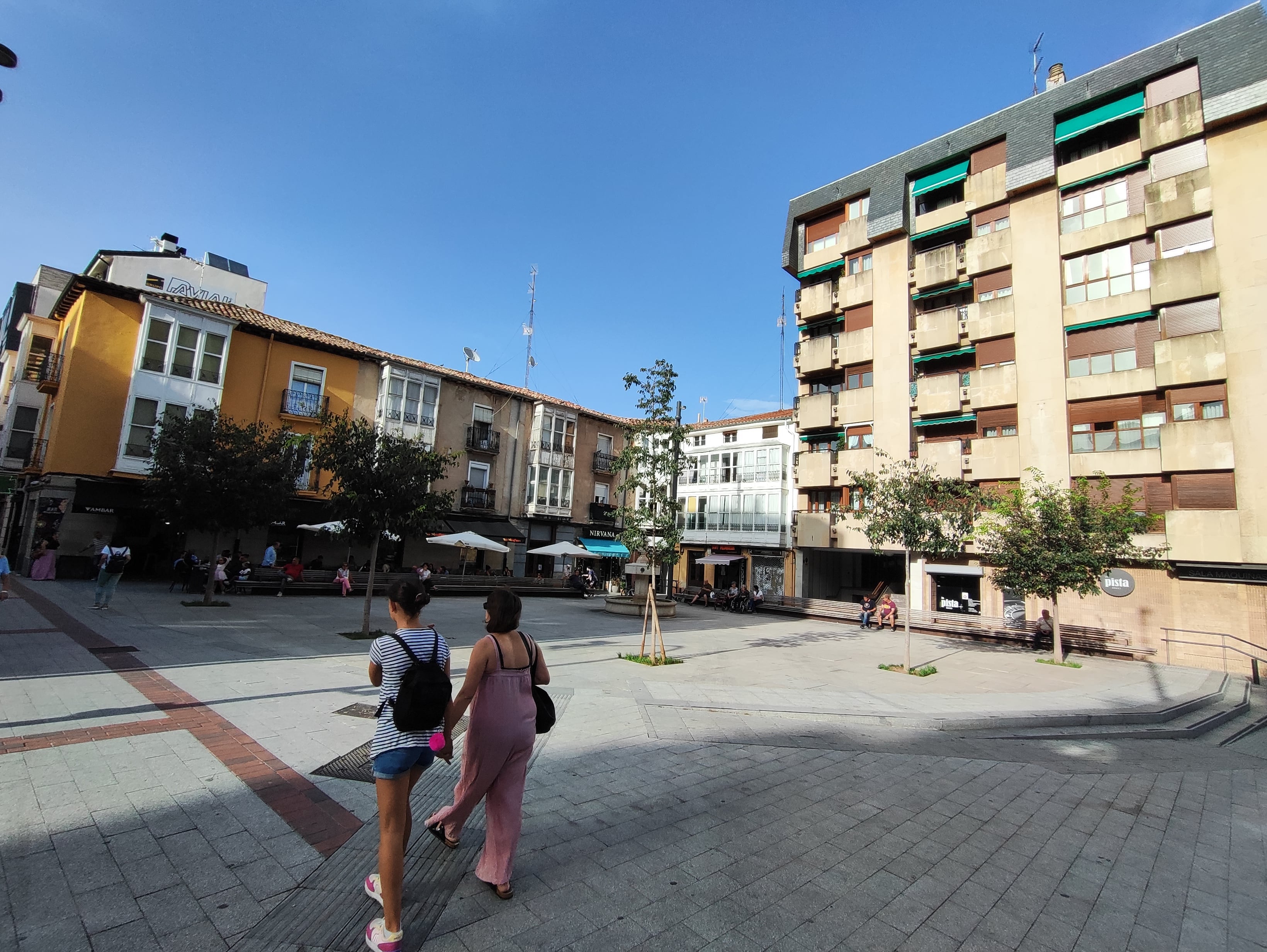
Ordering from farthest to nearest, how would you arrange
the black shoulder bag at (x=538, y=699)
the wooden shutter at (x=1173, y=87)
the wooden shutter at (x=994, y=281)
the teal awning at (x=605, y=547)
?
the teal awning at (x=605, y=547) → the wooden shutter at (x=994, y=281) → the wooden shutter at (x=1173, y=87) → the black shoulder bag at (x=538, y=699)

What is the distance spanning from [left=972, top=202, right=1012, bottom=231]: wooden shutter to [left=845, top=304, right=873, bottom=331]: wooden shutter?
5353mm

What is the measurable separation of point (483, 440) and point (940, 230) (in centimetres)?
2447

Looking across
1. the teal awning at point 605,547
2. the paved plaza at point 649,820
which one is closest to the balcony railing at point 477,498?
the teal awning at point 605,547

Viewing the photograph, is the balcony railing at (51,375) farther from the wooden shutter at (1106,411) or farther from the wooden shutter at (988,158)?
the wooden shutter at (988,158)

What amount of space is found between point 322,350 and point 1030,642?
3035 centimetres

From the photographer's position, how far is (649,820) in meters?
4.55

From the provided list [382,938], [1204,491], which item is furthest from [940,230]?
[382,938]

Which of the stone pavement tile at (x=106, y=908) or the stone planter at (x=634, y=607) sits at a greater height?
the stone pavement tile at (x=106, y=908)

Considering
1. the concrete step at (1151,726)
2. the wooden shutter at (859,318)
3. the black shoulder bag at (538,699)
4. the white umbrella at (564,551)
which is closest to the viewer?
the black shoulder bag at (538,699)

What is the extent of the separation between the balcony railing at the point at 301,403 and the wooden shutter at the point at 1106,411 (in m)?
29.6

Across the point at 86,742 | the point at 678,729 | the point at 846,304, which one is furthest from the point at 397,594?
the point at 846,304

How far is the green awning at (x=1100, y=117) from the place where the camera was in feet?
70.9

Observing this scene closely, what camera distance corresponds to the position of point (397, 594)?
3248mm

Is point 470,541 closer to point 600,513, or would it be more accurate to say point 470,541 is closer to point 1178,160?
point 600,513
